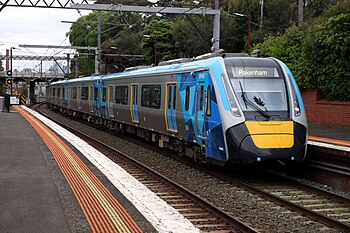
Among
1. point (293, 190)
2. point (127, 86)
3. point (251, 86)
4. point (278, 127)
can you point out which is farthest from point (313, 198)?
point (127, 86)

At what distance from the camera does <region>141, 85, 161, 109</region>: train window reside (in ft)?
53.3

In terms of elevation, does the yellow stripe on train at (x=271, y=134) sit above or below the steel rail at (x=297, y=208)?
above

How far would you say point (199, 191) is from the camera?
10.5m

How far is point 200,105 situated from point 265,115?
6.25 ft

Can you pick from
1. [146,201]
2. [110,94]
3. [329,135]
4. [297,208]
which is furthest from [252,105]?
[110,94]

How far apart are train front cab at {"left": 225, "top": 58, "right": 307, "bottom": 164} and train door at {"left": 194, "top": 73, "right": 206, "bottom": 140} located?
97 cm

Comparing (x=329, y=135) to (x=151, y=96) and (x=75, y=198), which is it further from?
(x=75, y=198)

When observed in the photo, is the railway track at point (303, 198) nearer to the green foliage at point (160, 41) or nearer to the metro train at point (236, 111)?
the metro train at point (236, 111)

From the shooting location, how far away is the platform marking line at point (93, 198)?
7305 millimetres

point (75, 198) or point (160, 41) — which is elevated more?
point (160, 41)

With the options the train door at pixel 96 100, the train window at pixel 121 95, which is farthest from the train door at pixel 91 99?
the train window at pixel 121 95

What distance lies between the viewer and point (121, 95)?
70.6 ft

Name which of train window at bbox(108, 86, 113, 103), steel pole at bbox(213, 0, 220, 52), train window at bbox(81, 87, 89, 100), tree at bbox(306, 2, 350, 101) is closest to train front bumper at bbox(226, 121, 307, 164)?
steel pole at bbox(213, 0, 220, 52)

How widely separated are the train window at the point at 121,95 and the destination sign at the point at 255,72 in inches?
373
